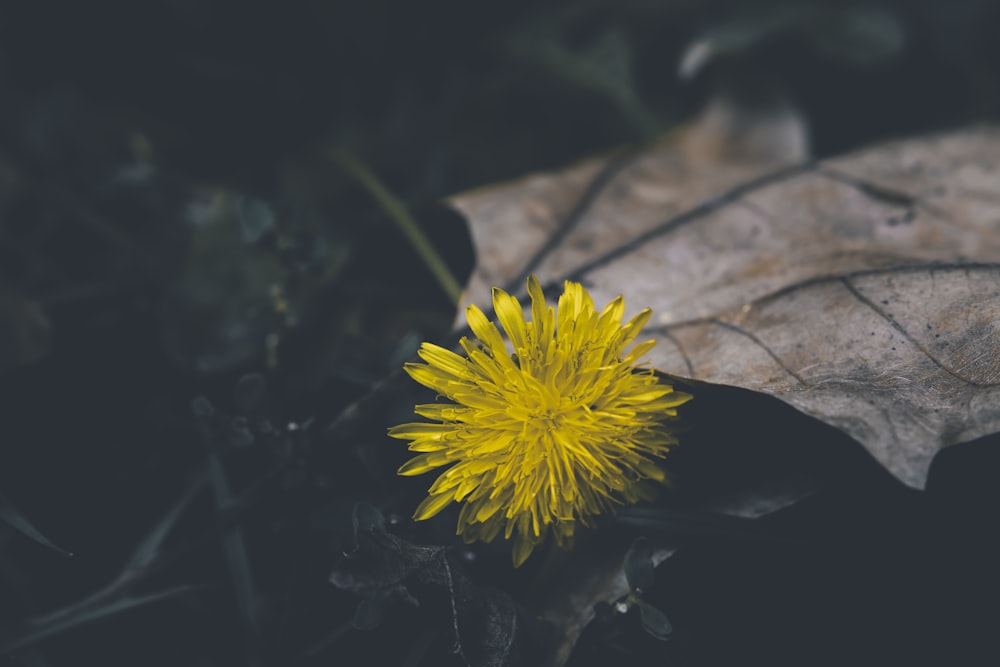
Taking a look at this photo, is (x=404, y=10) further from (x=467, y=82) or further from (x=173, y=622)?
(x=173, y=622)

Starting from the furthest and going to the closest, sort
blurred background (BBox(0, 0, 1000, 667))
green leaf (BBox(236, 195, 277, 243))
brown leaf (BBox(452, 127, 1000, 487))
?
green leaf (BBox(236, 195, 277, 243)) → blurred background (BBox(0, 0, 1000, 667)) → brown leaf (BBox(452, 127, 1000, 487))

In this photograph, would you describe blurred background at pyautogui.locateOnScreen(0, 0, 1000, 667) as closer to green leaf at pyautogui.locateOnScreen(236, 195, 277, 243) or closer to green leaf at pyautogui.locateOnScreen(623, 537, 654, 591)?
green leaf at pyautogui.locateOnScreen(236, 195, 277, 243)

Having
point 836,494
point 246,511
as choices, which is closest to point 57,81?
point 246,511

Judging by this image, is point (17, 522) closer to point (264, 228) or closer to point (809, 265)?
point (264, 228)

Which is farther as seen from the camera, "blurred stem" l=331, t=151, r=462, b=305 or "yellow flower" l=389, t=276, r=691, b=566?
"blurred stem" l=331, t=151, r=462, b=305

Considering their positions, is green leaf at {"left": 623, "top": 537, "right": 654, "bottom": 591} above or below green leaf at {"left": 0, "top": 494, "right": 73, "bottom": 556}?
below

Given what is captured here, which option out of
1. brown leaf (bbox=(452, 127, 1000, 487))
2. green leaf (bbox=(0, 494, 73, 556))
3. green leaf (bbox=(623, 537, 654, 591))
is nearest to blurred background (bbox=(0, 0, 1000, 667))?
green leaf (bbox=(0, 494, 73, 556))
